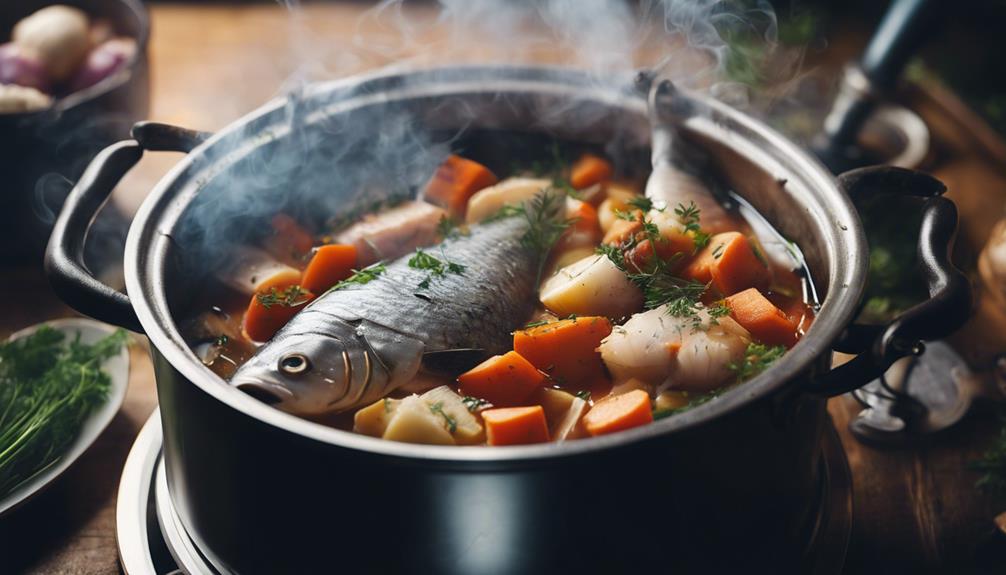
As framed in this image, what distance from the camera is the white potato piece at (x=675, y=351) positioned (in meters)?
1.61

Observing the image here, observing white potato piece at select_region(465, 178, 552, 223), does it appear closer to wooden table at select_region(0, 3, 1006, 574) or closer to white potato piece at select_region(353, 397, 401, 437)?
white potato piece at select_region(353, 397, 401, 437)

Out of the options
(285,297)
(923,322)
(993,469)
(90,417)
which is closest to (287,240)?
(285,297)

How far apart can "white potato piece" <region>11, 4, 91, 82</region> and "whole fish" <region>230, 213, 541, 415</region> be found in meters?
1.67

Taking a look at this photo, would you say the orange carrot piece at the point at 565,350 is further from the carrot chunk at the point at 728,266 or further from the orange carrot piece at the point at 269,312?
the orange carrot piece at the point at 269,312

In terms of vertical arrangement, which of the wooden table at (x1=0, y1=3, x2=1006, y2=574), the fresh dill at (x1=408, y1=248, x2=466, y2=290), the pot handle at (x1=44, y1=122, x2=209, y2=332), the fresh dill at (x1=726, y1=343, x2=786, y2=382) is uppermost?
the pot handle at (x1=44, y1=122, x2=209, y2=332)

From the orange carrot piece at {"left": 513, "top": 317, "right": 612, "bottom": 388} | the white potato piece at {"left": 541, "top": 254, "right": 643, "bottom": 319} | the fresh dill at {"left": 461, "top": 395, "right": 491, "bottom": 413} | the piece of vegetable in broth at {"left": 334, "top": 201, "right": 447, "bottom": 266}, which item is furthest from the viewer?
the piece of vegetable in broth at {"left": 334, "top": 201, "right": 447, "bottom": 266}

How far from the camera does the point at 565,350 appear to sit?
171cm

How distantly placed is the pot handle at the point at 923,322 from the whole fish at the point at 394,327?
2.14ft

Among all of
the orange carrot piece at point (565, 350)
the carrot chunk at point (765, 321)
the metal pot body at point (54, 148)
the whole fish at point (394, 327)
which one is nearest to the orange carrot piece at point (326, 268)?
the whole fish at point (394, 327)

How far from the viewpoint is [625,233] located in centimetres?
196

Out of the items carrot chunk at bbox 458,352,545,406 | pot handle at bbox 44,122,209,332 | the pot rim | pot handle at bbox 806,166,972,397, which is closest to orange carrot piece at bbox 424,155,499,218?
the pot rim

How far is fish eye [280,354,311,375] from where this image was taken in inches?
57.3

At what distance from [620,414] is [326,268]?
0.80m

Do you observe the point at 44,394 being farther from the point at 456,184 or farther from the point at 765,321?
the point at 765,321
